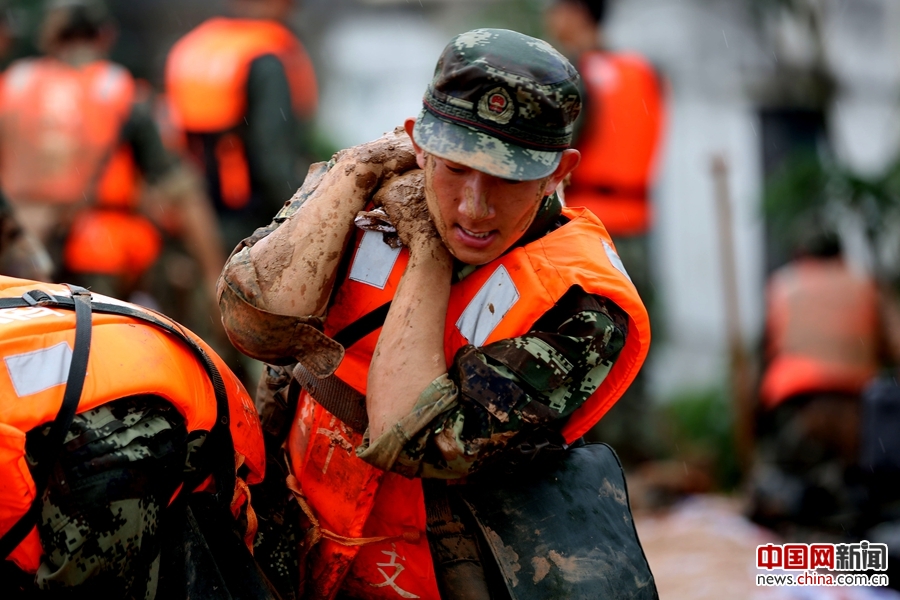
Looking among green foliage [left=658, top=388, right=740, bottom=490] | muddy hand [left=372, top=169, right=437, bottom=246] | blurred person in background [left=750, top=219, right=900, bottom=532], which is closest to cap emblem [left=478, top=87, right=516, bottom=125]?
muddy hand [left=372, top=169, right=437, bottom=246]

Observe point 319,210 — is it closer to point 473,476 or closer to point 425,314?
point 425,314

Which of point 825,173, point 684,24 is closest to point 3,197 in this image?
point 825,173

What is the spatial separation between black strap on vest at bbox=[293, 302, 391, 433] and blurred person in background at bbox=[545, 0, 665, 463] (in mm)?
3972

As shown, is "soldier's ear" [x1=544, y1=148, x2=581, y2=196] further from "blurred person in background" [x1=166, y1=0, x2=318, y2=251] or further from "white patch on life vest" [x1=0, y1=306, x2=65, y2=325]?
"blurred person in background" [x1=166, y1=0, x2=318, y2=251]

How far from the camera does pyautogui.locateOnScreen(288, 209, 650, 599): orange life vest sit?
102 inches

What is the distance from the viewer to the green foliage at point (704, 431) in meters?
8.00

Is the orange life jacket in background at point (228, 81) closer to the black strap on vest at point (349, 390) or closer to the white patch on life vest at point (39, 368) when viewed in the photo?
the black strap on vest at point (349, 390)

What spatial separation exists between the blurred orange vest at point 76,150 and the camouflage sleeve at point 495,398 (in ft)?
14.9

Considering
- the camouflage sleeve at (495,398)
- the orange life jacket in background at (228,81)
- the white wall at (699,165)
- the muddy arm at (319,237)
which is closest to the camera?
the camouflage sleeve at (495,398)

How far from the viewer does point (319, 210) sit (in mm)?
2607

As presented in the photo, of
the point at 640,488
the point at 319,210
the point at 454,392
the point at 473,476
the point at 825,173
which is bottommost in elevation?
the point at 640,488

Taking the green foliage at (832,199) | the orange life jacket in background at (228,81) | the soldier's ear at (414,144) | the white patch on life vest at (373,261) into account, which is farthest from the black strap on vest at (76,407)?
the green foliage at (832,199)

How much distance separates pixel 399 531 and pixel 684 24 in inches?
315

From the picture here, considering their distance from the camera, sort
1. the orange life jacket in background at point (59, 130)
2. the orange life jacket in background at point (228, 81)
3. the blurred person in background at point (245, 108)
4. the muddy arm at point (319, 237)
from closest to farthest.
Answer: the muddy arm at point (319, 237) < the orange life jacket in background at point (59, 130) < the blurred person in background at point (245, 108) < the orange life jacket in background at point (228, 81)
